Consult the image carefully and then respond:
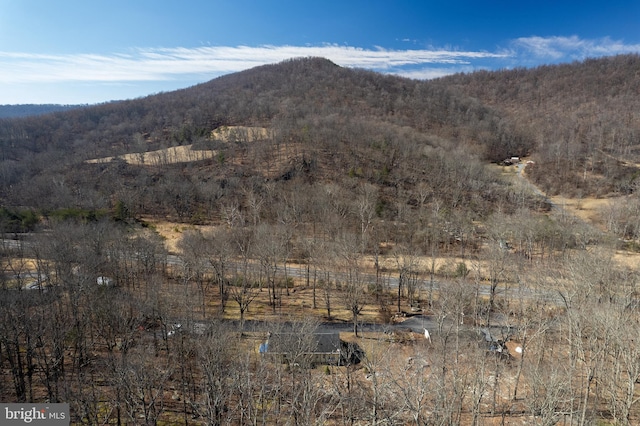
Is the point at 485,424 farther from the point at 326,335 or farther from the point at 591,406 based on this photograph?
the point at 326,335

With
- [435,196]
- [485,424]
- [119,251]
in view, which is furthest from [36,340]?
[435,196]

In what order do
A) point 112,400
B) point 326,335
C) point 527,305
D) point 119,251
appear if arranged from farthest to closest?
point 119,251
point 527,305
point 326,335
point 112,400
